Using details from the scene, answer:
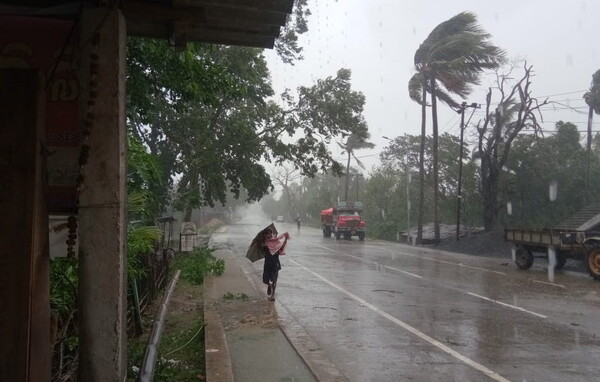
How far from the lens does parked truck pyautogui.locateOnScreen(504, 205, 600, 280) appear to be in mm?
15984

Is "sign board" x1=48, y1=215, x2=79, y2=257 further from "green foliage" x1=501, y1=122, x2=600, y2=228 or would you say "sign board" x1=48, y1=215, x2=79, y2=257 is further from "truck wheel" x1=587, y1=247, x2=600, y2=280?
"green foliage" x1=501, y1=122, x2=600, y2=228

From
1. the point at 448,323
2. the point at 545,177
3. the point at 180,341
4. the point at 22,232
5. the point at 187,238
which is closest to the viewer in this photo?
the point at 22,232

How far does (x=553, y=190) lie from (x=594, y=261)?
18.4m

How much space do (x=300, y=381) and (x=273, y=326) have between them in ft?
9.14

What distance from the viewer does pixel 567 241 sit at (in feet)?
55.3

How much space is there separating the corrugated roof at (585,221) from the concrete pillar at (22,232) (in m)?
18.1

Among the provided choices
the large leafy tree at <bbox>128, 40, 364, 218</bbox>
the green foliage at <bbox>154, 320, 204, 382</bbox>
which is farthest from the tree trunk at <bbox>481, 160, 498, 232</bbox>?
the green foliage at <bbox>154, 320, 204, 382</bbox>

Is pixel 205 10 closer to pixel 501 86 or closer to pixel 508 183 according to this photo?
pixel 501 86

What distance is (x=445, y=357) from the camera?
6.82 m

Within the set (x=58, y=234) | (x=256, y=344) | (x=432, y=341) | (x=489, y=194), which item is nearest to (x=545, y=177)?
(x=489, y=194)

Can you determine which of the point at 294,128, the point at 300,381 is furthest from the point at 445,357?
the point at 294,128

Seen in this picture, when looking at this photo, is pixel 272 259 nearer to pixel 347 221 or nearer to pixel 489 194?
pixel 489 194

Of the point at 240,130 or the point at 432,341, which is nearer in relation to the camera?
the point at 432,341

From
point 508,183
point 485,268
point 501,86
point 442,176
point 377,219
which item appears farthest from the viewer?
point 377,219
